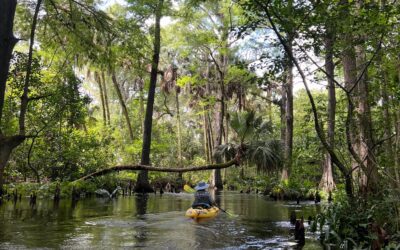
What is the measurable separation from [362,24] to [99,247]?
7183 mm

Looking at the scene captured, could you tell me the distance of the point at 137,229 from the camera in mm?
11414

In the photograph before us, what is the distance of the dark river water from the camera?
9.12m

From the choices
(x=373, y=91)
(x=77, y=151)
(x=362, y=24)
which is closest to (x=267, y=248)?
(x=373, y=91)

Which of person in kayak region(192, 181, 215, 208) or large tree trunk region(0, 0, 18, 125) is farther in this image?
person in kayak region(192, 181, 215, 208)

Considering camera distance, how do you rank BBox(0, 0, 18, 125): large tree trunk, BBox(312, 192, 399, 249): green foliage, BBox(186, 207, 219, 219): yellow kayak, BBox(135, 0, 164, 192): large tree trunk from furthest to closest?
1. BBox(135, 0, 164, 192): large tree trunk
2. BBox(186, 207, 219, 219): yellow kayak
3. BBox(312, 192, 399, 249): green foliage
4. BBox(0, 0, 18, 125): large tree trunk

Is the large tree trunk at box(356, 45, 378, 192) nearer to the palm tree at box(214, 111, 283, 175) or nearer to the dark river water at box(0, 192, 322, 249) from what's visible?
the dark river water at box(0, 192, 322, 249)

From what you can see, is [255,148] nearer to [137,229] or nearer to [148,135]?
[148,135]

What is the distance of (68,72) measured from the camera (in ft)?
56.5

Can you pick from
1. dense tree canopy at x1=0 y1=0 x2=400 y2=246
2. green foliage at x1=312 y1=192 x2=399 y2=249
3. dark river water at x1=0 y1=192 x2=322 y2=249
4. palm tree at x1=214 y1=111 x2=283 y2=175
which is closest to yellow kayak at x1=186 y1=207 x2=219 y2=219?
dark river water at x1=0 y1=192 x2=322 y2=249

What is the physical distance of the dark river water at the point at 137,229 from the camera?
29.9 ft

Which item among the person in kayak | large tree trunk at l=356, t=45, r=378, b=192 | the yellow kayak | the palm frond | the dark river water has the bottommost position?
the dark river water

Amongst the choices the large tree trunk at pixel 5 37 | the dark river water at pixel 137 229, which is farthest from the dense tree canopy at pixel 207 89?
the dark river water at pixel 137 229

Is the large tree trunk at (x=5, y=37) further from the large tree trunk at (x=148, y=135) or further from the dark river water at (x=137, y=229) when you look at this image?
the large tree trunk at (x=148, y=135)

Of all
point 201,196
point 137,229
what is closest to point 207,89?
point 201,196
